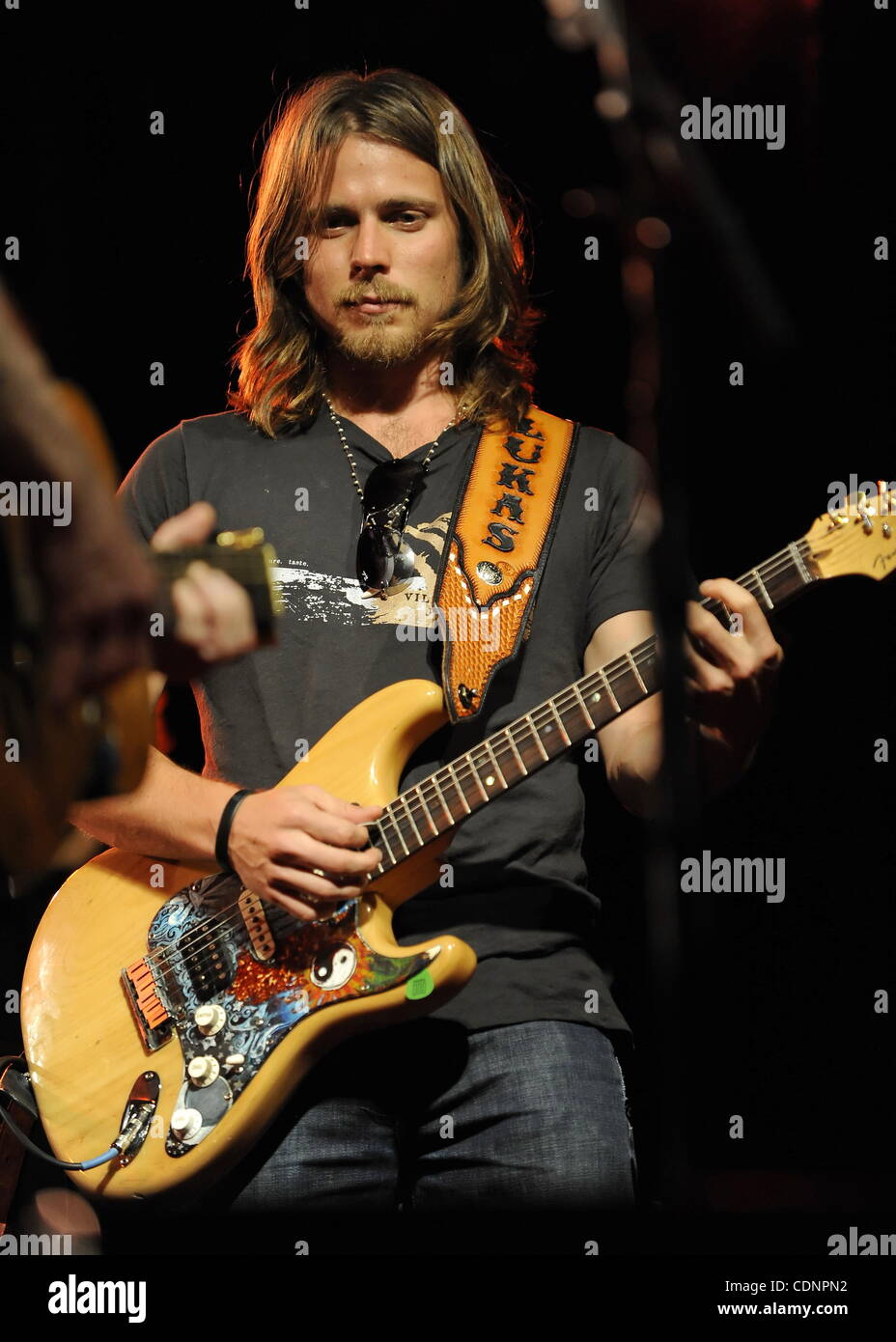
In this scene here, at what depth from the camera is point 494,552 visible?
7.98 ft

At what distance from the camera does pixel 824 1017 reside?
9.12 ft

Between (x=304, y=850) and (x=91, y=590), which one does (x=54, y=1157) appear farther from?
(x=91, y=590)

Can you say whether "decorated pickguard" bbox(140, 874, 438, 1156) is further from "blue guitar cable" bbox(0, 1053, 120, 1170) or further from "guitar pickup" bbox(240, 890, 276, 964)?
"blue guitar cable" bbox(0, 1053, 120, 1170)

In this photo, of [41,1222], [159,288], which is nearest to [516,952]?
[41,1222]

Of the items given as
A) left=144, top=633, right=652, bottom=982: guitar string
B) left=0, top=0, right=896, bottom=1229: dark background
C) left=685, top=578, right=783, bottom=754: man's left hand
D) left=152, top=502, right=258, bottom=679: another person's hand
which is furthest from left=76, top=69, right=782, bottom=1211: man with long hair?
left=152, top=502, right=258, bottom=679: another person's hand

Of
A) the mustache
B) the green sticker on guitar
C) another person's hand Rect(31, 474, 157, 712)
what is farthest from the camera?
the mustache

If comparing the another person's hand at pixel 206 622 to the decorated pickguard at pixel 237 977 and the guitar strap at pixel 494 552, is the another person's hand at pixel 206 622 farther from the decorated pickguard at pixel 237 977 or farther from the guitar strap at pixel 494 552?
the guitar strap at pixel 494 552

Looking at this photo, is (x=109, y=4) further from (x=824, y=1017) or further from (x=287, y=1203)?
(x=824, y=1017)

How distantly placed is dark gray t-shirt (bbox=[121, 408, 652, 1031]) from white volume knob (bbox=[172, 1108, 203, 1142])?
434 millimetres

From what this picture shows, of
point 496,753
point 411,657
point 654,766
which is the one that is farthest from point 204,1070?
point 654,766

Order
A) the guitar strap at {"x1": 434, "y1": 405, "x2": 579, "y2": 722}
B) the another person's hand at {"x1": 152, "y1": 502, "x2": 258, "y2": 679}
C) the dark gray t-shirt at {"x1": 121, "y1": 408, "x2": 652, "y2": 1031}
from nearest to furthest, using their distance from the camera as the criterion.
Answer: the another person's hand at {"x1": 152, "y1": 502, "x2": 258, "y2": 679} → the dark gray t-shirt at {"x1": 121, "y1": 408, "x2": 652, "y2": 1031} → the guitar strap at {"x1": 434, "y1": 405, "x2": 579, "y2": 722}

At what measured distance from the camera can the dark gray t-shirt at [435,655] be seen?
2.20m

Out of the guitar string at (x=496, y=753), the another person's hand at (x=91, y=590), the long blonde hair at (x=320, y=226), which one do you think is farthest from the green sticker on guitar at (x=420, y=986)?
the long blonde hair at (x=320, y=226)

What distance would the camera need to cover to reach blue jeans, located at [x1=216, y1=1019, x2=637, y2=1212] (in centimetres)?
202
